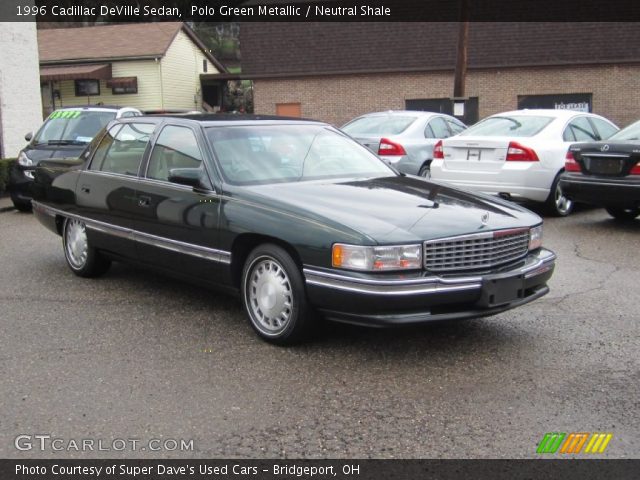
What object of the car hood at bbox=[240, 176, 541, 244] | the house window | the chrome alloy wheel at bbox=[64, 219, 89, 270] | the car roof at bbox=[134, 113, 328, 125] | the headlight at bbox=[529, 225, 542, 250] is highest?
the house window

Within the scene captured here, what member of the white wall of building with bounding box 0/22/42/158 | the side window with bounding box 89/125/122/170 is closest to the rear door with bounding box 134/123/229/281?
the side window with bounding box 89/125/122/170

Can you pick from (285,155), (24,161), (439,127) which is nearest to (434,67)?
(439,127)

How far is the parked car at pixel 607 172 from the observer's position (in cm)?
865

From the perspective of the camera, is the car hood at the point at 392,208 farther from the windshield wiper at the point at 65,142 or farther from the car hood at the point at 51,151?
the windshield wiper at the point at 65,142

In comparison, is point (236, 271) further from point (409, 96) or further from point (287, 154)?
point (409, 96)

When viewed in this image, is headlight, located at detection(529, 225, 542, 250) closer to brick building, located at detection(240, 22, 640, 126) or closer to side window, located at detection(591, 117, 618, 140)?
side window, located at detection(591, 117, 618, 140)

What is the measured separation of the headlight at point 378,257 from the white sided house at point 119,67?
2947cm

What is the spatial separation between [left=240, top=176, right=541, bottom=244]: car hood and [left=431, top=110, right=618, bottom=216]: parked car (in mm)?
4557

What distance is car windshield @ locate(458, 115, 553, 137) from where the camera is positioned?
1032 centimetres

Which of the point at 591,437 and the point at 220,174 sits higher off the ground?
the point at 220,174

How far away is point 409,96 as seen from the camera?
30.2 meters
